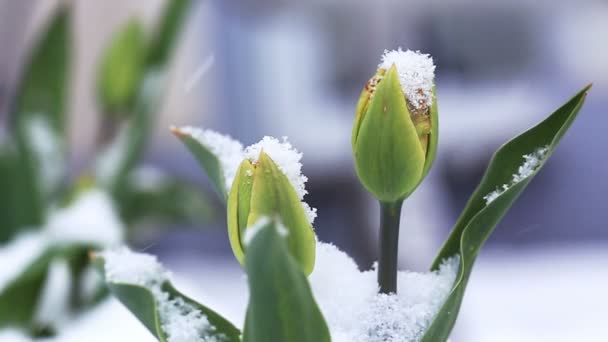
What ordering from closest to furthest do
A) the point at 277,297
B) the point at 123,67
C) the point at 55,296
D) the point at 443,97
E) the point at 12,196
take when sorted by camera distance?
the point at 277,297
the point at 55,296
the point at 12,196
the point at 123,67
the point at 443,97

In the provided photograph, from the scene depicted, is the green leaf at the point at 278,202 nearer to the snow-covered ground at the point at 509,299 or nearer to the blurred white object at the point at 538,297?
the snow-covered ground at the point at 509,299

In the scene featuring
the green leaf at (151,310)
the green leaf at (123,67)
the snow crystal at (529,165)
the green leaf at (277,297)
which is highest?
the green leaf at (123,67)

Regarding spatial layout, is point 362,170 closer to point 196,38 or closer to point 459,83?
point 459,83

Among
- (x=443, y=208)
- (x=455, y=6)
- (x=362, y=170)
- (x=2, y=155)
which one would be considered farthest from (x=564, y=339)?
(x=455, y=6)

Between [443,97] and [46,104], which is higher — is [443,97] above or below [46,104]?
above

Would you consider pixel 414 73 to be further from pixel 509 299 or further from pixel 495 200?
pixel 509 299

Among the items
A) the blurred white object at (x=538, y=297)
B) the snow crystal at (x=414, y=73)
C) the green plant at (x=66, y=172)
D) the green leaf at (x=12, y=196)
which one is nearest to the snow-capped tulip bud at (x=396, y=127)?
the snow crystal at (x=414, y=73)

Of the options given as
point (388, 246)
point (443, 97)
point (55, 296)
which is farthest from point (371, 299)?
point (443, 97)
